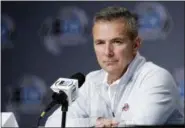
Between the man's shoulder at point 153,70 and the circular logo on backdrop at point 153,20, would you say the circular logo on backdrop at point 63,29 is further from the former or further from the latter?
the man's shoulder at point 153,70

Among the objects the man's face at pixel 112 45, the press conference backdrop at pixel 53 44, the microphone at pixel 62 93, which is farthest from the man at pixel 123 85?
the press conference backdrop at pixel 53 44

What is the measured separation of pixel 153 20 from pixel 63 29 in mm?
522

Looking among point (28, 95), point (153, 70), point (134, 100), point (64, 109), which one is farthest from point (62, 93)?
point (28, 95)

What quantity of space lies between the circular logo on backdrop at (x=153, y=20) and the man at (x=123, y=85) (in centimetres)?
70

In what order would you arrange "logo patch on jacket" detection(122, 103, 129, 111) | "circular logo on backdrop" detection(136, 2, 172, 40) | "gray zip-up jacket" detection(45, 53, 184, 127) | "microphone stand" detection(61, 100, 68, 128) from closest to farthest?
"microphone stand" detection(61, 100, 68, 128) → "gray zip-up jacket" detection(45, 53, 184, 127) → "logo patch on jacket" detection(122, 103, 129, 111) → "circular logo on backdrop" detection(136, 2, 172, 40)

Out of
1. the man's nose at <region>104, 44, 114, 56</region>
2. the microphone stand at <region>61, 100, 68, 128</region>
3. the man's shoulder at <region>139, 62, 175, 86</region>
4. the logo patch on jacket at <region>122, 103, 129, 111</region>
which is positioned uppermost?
the man's nose at <region>104, 44, 114, 56</region>

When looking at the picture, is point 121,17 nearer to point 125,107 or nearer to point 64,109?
point 125,107

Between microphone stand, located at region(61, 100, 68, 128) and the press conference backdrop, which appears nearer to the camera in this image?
microphone stand, located at region(61, 100, 68, 128)

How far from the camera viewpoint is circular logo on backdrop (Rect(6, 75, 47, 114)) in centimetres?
265

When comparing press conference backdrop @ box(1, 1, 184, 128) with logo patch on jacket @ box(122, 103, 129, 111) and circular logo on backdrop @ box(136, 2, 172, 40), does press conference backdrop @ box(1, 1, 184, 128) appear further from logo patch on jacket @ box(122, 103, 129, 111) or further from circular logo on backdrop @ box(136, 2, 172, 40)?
logo patch on jacket @ box(122, 103, 129, 111)

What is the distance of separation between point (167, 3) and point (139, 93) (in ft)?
3.65

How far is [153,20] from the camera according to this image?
2643 millimetres

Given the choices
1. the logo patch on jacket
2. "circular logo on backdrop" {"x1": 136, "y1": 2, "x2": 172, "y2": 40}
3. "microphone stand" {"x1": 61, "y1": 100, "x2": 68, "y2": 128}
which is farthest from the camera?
"circular logo on backdrop" {"x1": 136, "y1": 2, "x2": 172, "y2": 40}

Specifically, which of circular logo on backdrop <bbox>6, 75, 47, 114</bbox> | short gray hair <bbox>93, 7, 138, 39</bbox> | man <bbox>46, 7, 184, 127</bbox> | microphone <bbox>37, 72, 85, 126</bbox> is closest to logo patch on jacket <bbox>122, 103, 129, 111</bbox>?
man <bbox>46, 7, 184, 127</bbox>
